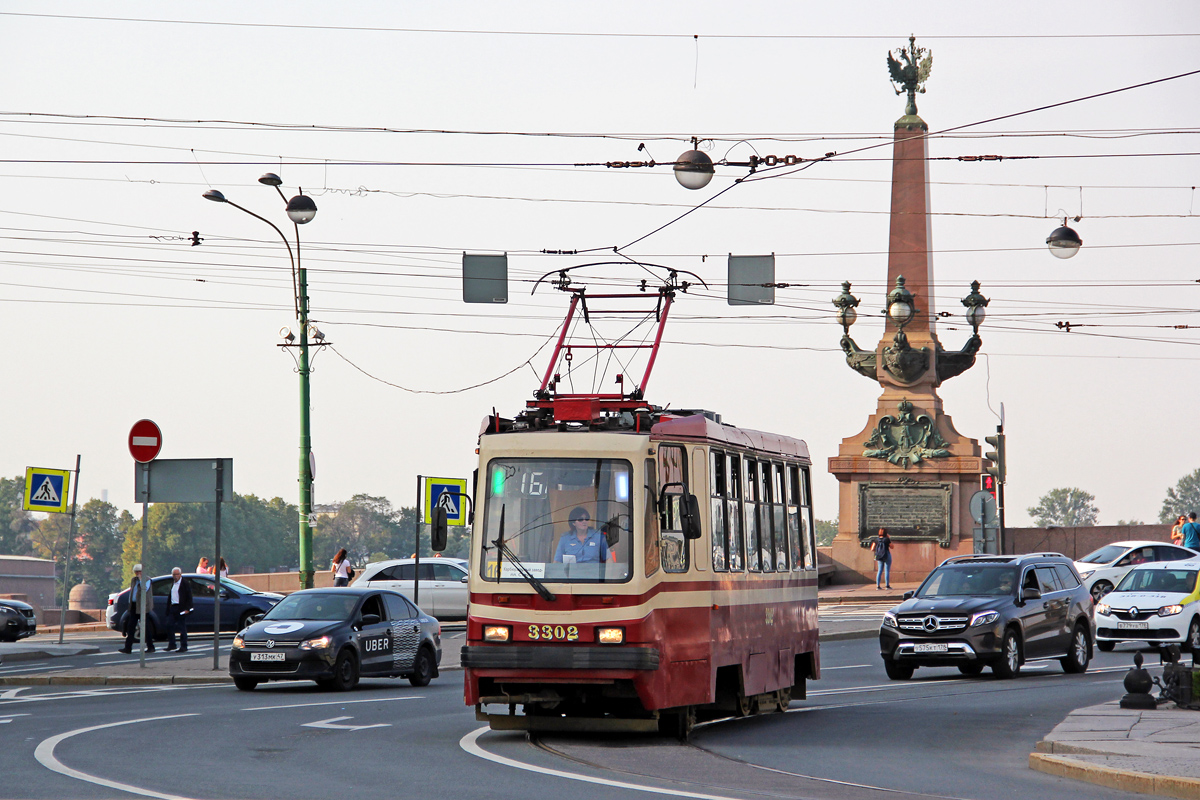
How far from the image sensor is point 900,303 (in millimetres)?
40094

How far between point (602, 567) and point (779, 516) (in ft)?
12.4

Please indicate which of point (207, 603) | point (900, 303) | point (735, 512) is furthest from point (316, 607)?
point (900, 303)

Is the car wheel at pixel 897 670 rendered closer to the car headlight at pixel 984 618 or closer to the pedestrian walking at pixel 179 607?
the car headlight at pixel 984 618

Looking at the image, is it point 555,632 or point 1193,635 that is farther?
point 1193,635

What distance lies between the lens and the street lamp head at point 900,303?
131 ft

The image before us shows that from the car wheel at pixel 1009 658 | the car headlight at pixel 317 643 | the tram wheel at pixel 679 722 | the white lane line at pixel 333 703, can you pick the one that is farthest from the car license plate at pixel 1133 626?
the tram wheel at pixel 679 722

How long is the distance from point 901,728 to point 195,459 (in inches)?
444

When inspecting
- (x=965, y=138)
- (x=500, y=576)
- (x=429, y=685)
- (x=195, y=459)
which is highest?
(x=965, y=138)

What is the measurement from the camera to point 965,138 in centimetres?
2192

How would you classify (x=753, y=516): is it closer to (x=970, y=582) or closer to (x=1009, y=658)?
(x=1009, y=658)

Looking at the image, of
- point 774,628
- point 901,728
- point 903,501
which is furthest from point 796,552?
point 903,501

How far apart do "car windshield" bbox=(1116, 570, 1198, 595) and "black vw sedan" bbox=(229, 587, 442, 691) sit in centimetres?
1138

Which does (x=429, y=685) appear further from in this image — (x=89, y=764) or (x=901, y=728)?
(x=89, y=764)

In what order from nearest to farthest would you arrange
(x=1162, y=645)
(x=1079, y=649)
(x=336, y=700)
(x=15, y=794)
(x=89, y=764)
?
(x=15, y=794) → (x=89, y=764) → (x=336, y=700) → (x=1079, y=649) → (x=1162, y=645)
